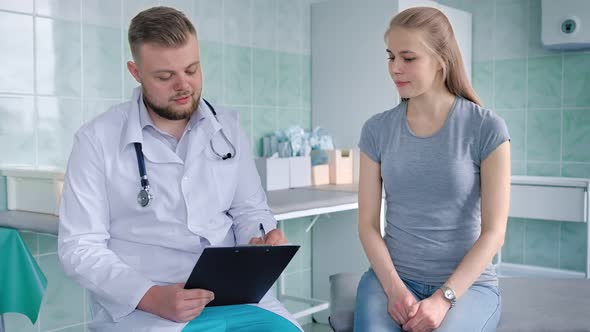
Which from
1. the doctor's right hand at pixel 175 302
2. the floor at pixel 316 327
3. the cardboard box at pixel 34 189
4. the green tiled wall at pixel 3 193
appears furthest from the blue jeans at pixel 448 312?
the floor at pixel 316 327

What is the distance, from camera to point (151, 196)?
5.28ft

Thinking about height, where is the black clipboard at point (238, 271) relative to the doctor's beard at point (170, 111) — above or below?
below

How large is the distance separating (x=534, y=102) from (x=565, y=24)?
1.62ft

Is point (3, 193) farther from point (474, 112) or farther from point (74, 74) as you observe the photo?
point (474, 112)

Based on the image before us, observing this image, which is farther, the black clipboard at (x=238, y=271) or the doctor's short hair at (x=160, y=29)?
the doctor's short hair at (x=160, y=29)

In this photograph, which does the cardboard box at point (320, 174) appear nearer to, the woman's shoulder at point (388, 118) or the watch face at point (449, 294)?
the woman's shoulder at point (388, 118)

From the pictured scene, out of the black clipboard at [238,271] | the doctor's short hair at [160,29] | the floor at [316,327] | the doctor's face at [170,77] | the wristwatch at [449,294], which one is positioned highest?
the doctor's short hair at [160,29]

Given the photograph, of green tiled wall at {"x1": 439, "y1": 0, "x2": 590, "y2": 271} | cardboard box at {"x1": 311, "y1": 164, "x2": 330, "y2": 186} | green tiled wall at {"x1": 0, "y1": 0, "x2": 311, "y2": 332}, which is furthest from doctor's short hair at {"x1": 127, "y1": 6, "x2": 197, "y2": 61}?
green tiled wall at {"x1": 439, "y1": 0, "x2": 590, "y2": 271}

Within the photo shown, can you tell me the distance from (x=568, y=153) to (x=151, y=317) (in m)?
2.80

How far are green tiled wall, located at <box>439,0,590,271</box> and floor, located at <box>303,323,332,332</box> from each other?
115 centimetres

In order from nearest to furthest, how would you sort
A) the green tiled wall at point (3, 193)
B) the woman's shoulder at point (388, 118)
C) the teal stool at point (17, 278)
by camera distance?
the woman's shoulder at point (388, 118)
the teal stool at point (17, 278)
the green tiled wall at point (3, 193)

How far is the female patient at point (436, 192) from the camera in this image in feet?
5.21

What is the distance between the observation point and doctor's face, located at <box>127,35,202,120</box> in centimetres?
161

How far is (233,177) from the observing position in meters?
1.77
